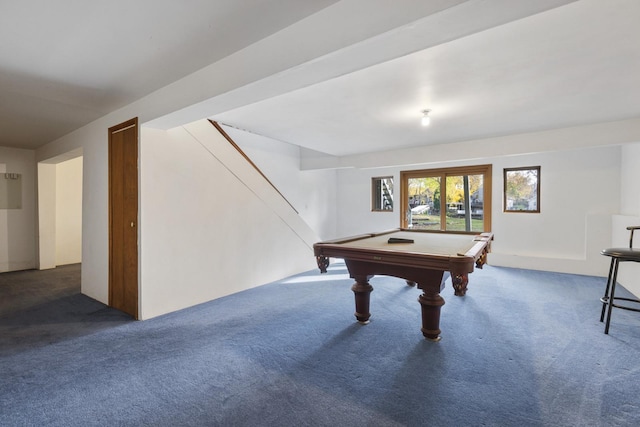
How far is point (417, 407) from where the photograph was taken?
175 cm

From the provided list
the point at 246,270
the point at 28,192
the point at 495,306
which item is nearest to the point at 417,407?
the point at 495,306

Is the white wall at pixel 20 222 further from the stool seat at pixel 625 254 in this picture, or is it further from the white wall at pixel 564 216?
the stool seat at pixel 625 254

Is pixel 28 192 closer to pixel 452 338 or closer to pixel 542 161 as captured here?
pixel 452 338

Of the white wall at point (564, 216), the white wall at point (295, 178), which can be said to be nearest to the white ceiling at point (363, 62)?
the white wall at point (564, 216)

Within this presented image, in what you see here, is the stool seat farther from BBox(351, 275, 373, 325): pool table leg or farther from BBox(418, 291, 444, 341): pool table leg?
BBox(351, 275, 373, 325): pool table leg

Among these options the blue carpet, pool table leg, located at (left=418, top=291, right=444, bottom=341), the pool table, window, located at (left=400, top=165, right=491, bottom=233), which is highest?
window, located at (left=400, top=165, right=491, bottom=233)

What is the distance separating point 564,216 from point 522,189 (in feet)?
2.62

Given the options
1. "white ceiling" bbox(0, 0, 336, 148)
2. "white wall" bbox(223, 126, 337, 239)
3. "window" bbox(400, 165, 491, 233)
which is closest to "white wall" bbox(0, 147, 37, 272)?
"white ceiling" bbox(0, 0, 336, 148)

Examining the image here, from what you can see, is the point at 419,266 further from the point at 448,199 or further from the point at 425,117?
the point at 448,199

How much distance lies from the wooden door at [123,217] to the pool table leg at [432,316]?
2.91 meters

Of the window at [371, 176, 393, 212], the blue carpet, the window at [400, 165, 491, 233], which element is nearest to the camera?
the blue carpet

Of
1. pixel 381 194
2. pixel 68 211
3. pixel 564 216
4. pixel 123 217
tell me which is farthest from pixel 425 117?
pixel 68 211

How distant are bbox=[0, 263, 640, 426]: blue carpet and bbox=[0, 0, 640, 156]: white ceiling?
6.66 ft

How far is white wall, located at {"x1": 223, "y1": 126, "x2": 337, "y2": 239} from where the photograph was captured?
574 cm
